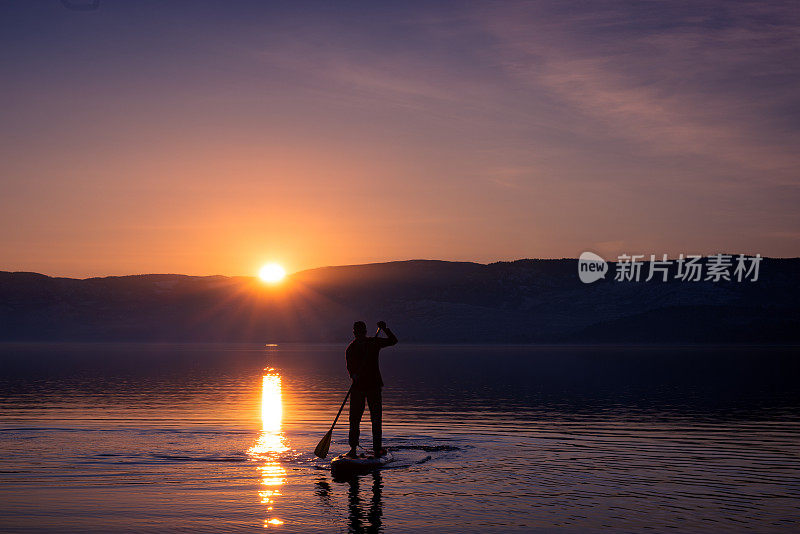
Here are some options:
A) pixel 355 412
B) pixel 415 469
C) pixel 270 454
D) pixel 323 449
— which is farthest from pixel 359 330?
pixel 270 454

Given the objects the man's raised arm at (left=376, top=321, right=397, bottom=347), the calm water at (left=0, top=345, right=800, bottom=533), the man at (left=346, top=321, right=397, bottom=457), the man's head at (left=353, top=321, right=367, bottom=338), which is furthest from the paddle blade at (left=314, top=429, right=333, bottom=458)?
the man's raised arm at (left=376, top=321, right=397, bottom=347)

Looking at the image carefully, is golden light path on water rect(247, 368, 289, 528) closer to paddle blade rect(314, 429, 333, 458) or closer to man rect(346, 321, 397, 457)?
paddle blade rect(314, 429, 333, 458)

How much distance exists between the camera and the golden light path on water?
1795 centimetres

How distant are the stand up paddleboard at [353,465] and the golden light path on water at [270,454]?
1.19 meters

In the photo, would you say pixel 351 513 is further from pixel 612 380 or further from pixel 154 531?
pixel 612 380

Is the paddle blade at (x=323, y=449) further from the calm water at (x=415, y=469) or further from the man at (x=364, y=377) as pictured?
the man at (x=364, y=377)

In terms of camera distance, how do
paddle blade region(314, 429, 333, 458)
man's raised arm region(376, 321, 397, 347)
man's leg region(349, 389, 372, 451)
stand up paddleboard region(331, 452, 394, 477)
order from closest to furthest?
stand up paddleboard region(331, 452, 394, 477), man's raised arm region(376, 321, 397, 347), man's leg region(349, 389, 372, 451), paddle blade region(314, 429, 333, 458)

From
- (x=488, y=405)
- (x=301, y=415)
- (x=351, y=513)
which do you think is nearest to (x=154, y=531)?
(x=351, y=513)

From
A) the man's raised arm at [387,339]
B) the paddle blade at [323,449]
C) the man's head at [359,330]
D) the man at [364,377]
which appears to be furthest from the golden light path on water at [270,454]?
the man's raised arm at [387,339]

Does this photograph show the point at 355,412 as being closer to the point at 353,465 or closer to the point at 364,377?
the point at 364,377

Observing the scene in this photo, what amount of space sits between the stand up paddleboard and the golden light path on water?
119 centimetres

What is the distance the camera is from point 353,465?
71.0ft

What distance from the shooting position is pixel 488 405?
45.5 m

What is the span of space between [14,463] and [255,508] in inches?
352
